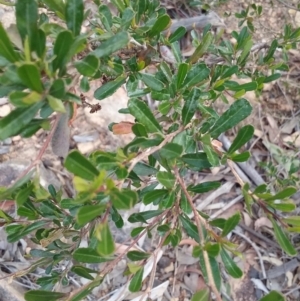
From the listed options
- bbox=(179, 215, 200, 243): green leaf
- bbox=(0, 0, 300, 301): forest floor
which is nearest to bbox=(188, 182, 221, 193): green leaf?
bbox=(179, 215, 200, 243): green leaf

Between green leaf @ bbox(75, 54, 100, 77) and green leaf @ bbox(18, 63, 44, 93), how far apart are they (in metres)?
0.09

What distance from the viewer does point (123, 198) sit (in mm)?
724

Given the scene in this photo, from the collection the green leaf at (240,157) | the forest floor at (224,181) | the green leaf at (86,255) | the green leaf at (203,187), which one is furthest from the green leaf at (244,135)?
the forest floor at (224,181)

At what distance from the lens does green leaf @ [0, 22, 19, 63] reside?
0.71 meters

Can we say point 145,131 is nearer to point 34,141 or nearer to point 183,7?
point 34,141

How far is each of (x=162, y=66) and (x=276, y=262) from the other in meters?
1.48

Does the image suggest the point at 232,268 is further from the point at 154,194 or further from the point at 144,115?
the point at 144,115

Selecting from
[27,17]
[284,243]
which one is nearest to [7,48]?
[27,17]

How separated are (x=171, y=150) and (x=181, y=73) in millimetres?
249

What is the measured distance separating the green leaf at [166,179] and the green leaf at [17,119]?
0.28m

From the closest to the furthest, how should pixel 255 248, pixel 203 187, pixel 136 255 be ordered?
pixel 136 255, pixel 203 187, pixel 255 248

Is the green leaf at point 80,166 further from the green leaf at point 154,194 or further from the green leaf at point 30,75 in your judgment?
the green leaf at point 154,194

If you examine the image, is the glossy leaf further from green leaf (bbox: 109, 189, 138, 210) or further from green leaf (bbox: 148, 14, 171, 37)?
green leaf (bbox: 148, 14, 171, 37)

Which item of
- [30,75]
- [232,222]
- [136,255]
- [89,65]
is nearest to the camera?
[30,75]
